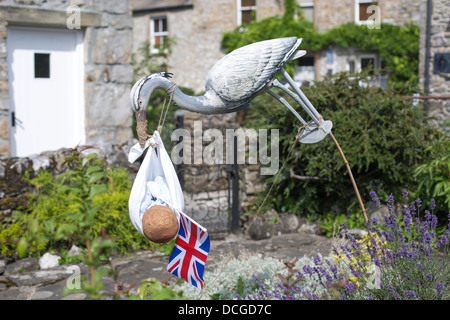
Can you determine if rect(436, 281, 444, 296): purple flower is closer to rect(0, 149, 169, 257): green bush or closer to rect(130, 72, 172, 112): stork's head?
rect(130, 72, 172, 112): stork's head

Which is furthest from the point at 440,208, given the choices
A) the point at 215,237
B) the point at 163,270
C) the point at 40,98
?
the point at 40,98

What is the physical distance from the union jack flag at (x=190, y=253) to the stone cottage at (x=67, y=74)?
4.17m

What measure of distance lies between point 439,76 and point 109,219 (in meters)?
7.19

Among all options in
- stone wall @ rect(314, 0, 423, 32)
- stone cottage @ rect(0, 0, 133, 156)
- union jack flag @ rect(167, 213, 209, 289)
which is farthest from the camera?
stone wall @ rect(314, 0, 423, 32)

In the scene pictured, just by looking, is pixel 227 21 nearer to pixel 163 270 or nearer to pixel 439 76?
pixel 439 76

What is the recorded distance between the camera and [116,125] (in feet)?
21.6

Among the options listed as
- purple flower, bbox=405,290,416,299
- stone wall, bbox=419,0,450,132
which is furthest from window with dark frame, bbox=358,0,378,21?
purple flower, bbox=405,290,416,299

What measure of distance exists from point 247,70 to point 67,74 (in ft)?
14.4

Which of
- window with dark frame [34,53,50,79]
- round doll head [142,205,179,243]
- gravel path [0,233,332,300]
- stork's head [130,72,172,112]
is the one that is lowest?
gravel path [0,233,332,300]

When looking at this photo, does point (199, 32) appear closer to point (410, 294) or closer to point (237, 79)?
point (237, 79)

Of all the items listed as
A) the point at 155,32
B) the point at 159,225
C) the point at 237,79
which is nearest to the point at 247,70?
the point at 237,79

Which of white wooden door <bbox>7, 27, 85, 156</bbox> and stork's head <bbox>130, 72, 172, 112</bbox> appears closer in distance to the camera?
stork's head <bbox>130, 72, 172, 112</bbox>

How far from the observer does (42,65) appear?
6359 millimetres

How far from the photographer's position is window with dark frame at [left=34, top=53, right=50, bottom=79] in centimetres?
632
